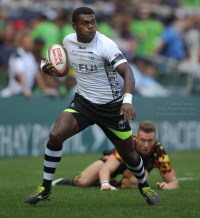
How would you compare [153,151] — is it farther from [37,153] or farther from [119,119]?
[37,153]

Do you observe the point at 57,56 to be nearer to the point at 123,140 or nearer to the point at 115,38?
the point at 123,140

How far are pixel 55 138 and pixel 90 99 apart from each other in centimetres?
64

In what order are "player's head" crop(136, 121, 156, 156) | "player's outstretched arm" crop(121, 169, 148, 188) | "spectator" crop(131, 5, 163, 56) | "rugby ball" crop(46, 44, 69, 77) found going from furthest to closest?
"spectator" crop(131, 5, 163, 56) < "player's outstretched arm" crop(121, 169, 148, 188) < "player's head" crop(136, 121, 156, 156) < "rugby ball" crop(46, 44, 69, 77)

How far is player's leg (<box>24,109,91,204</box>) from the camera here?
216 inches

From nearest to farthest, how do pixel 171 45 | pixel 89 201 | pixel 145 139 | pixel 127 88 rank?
pixel 127 88 → pixel 89 201 → pixel 145 139 → pixel 171 45

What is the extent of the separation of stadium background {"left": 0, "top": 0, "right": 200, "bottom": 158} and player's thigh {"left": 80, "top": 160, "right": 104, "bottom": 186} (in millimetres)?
4541

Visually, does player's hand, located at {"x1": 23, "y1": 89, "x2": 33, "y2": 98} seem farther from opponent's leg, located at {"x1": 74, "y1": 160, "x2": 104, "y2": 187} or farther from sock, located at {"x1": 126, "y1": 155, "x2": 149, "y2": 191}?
sock, located at {"x1": 126, "y1": 155, "x2": 149, "y2": 191}

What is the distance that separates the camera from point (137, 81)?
14.1m

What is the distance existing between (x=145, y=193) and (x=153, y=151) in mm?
1380

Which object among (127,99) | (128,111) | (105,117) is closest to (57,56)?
(105,117)

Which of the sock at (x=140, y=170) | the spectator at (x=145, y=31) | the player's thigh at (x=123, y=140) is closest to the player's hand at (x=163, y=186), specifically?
the sock at (x=140, y=170)

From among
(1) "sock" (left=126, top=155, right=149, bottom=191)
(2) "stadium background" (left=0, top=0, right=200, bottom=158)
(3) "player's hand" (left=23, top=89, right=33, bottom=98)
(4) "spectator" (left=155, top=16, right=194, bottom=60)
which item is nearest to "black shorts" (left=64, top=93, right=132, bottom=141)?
(1) "sock" (left=126, top=155, right=149, bottom=191)

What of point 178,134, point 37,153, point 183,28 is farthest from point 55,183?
point 183,28

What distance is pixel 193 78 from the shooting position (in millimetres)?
14266
